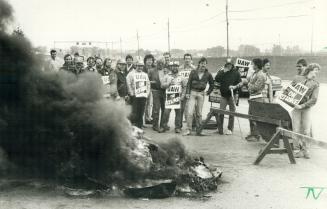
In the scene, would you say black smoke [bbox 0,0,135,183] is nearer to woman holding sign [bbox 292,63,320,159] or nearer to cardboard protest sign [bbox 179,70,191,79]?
woman holding sign [bbox 292,63,320,159]

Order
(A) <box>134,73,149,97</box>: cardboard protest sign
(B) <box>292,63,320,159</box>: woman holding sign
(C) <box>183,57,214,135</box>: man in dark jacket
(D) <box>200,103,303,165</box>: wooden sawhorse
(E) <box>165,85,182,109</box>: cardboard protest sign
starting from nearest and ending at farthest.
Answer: (D) <box>200,103,303,165</box>: wooden sawhorse < (B) <box>292,63,320,159</box>: woman holding sign < (A) <box>134,73,149,97</box>: cardboard protest sign < (C) <box>183,57,214,135</box>: man in dark jacket < (E) <box>165,85,182,109</box>: cardboard protest sign

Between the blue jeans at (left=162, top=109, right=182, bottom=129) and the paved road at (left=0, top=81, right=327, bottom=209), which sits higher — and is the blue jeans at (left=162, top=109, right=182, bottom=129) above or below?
above

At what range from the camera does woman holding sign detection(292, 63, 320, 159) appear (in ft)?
27.8

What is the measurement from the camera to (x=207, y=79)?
1112 centimetres

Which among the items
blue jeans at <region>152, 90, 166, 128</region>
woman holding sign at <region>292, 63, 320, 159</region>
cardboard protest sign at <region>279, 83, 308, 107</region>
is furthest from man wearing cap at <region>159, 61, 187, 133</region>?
woman holding sign at <region>292, 63, 320, 159</region>

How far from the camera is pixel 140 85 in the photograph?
35.2 feet

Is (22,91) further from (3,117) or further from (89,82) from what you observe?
(89,82)

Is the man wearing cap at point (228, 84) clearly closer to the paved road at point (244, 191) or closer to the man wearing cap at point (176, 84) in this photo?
the man wearing cap at point (176, 84)

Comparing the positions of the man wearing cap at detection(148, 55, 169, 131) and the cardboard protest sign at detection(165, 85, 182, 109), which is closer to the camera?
the cardboard protest sign at detection(165, 85, 182, 109)

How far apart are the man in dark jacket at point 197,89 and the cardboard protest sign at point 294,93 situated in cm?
261

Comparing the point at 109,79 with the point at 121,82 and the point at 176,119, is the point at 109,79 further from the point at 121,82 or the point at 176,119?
the point at 176,119

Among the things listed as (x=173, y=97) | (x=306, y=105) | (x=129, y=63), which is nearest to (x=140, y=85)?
(x=173, y=97)

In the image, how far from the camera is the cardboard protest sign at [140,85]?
1070 centimetres

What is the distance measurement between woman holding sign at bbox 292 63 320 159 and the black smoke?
3.98 meters
